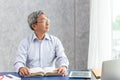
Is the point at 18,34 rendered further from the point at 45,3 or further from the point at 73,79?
the point at 73,79

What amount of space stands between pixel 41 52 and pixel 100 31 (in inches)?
45.2

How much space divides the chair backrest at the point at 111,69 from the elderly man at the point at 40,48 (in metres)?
1.03

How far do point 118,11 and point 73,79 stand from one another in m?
1.75

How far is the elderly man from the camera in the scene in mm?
2758

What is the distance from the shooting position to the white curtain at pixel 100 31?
3.56 m

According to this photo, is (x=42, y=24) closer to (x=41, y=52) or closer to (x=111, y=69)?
(x=41, y=52)

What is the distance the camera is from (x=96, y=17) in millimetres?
3607

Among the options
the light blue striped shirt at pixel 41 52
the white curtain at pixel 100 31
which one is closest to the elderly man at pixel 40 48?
the light blue striped shirt at pixel 41 52

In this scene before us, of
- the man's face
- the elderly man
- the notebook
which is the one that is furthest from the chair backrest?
the man's face

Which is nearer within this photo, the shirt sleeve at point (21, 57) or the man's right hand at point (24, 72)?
the man's right hand at point (24, 72)

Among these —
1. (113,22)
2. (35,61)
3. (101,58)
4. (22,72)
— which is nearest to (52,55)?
(35,61)

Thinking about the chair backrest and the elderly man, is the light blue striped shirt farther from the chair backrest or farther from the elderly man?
the chair backrest

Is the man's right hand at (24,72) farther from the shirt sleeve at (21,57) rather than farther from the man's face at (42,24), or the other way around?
the man's face at (42,24)

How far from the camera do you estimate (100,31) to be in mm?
3588
